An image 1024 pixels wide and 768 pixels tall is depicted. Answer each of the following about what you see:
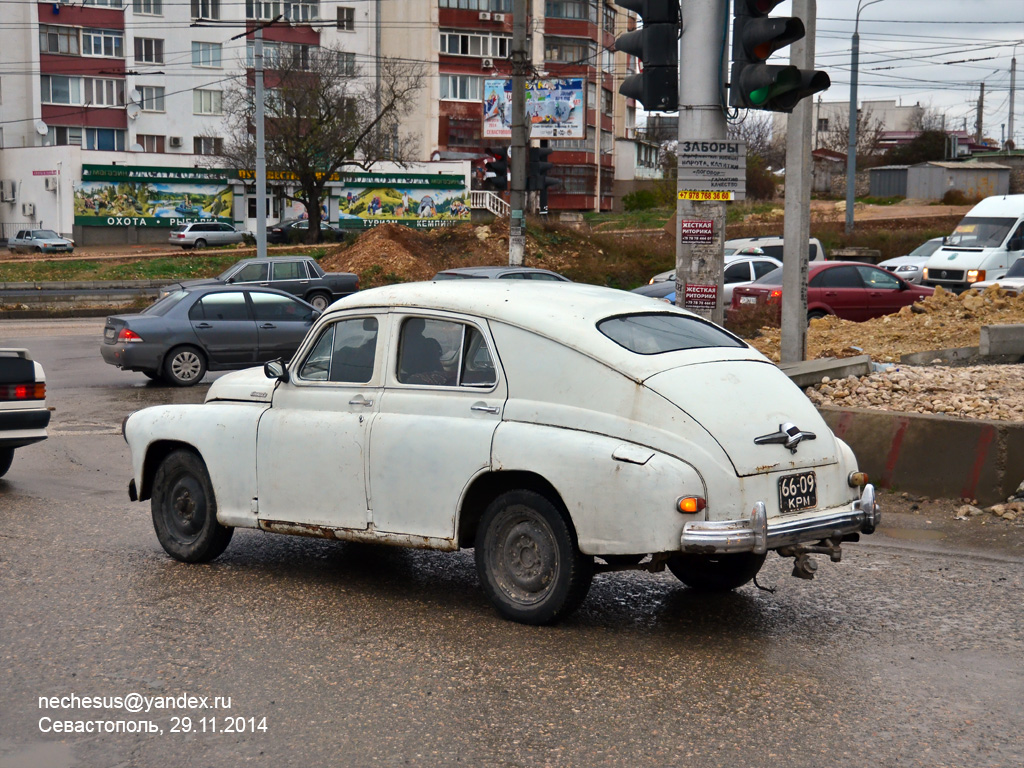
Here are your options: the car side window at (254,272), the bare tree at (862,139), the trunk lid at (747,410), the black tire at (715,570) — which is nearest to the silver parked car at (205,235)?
the car side window at (254,272)

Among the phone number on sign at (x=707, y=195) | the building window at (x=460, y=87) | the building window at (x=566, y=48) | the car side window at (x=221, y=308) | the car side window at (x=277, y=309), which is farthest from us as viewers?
the building window at (x=566, y=48)

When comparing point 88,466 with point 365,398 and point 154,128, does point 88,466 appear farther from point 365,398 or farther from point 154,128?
point 154,128

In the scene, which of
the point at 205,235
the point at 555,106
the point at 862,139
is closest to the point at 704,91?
the point at 555,106

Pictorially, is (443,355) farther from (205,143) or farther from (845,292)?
(205,143)

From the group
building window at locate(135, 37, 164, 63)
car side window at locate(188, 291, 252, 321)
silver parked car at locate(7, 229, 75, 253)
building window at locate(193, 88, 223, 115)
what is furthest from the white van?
building window at locate(135, 37, 164, 63)

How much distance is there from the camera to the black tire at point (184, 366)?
59.5ft

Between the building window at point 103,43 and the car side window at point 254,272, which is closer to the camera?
the car side window at point 254,272

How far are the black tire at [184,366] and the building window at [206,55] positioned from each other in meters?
61.5

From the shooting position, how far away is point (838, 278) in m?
21.6

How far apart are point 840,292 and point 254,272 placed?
15.4 meters

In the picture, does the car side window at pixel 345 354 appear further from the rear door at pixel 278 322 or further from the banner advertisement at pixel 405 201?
the banner advertisement at pixel 405 201

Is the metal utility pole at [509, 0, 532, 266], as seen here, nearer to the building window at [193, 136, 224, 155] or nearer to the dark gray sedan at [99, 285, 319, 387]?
the dark gray sedan at [99, 285, 319, 387]

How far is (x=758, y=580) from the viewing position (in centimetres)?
725

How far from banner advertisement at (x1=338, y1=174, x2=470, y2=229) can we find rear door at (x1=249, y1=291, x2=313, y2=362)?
171ft
